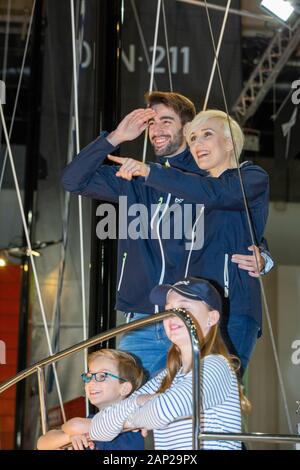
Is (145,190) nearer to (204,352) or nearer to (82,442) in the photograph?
(204,352)

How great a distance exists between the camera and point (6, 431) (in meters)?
4.73

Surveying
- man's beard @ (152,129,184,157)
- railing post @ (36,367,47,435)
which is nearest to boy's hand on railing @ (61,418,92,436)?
railing post @ (36,367,47,435)

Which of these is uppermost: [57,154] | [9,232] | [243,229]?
[57,154]

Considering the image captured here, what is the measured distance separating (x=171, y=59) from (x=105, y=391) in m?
2.57

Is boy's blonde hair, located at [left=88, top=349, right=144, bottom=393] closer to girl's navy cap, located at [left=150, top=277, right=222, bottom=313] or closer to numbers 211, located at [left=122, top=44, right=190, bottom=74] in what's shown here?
girl's navy cap, located at [left=150, top=277, right=222, bottom=313]

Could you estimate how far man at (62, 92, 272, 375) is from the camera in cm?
222

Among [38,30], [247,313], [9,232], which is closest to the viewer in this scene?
[247,313]

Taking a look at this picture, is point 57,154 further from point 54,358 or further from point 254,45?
point 54,358

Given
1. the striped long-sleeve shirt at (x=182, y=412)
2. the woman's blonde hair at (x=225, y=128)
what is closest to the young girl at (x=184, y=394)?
the striped long-sleeve shirt at (x=182, y=412)

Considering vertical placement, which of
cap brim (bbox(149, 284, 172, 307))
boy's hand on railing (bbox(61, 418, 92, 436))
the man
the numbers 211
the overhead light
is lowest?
boy's hand on railing (bbox(61, 418, 92, 436))

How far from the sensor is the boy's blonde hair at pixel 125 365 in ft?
6.21

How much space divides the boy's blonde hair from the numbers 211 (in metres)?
2.25
